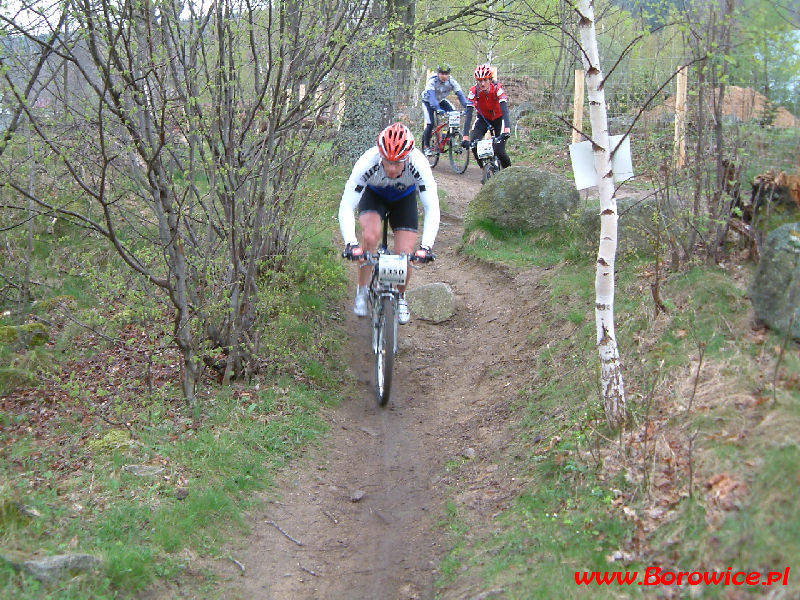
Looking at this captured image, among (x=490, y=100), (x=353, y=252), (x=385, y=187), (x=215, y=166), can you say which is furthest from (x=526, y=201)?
(x=215, y=166)

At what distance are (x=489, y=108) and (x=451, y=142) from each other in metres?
3.84

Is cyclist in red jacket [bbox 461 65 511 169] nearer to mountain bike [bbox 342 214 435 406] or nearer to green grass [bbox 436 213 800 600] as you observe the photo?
mountain bike [bbox 342 214 435 406]

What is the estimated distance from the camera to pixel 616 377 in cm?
473

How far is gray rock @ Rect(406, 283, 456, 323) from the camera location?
870 cm

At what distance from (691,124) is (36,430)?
6.37 metres

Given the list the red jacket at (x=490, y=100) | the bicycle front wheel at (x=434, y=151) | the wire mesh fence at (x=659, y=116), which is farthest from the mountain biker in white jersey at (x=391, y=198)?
the bicycle front wheel at (x=434, y=151)

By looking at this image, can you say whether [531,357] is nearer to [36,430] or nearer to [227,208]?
[227,208]

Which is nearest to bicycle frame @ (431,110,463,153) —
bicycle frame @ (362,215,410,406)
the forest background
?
the forest background

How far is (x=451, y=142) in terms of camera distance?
16.0 m

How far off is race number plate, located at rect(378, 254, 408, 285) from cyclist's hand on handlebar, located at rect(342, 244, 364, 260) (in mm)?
184

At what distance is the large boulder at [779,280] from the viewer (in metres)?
4.61

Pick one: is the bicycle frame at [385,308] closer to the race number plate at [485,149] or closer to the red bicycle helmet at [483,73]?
the race number plate at [485,149]

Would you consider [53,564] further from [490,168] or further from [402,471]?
[490,168]

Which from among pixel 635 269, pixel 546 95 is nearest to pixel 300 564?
pixel 635 269
